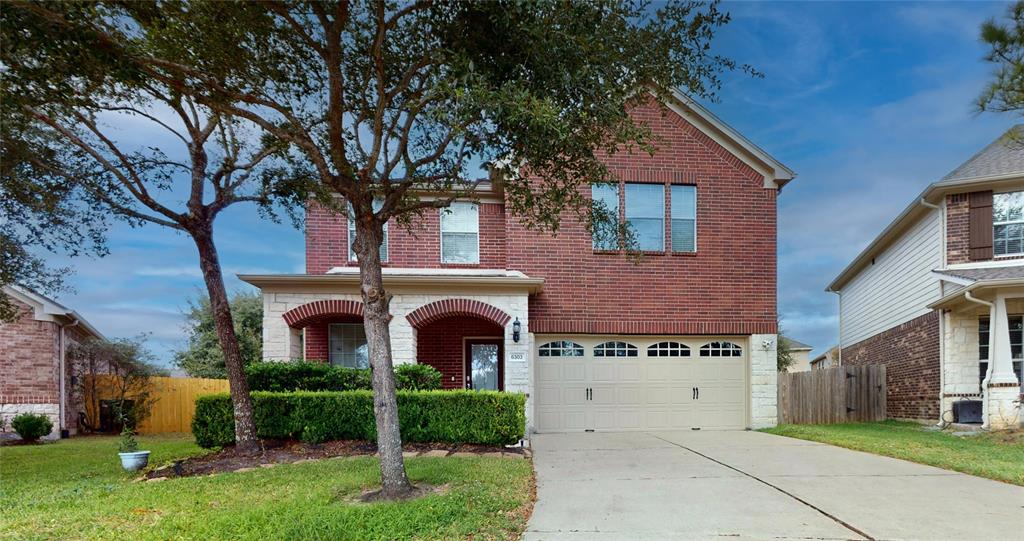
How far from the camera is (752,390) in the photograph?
11.8 m

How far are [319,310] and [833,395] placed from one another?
12069 mm

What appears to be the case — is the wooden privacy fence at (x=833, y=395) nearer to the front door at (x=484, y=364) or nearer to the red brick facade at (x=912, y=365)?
the red brick facade at (x=912, y=365)

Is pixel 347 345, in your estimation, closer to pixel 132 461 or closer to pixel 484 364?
pixel 484 364

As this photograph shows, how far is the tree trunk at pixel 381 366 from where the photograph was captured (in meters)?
5.48

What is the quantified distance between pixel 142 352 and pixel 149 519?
45.5 feet

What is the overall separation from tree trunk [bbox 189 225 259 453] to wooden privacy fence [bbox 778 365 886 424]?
36.4 ft

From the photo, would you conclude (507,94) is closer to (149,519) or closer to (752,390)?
(149,519)

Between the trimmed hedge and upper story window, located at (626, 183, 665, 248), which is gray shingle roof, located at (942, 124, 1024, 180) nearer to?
upper story window, located at (626, 183, 665, 248)

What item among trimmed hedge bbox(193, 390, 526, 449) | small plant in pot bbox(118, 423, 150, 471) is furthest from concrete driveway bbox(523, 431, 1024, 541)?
small plant in pot bbox(118, 423, 150, 471)

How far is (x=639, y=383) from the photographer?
11.8m

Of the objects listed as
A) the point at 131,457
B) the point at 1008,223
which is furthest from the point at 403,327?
the point at 1008,223

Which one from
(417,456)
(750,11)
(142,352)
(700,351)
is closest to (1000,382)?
(700,351)

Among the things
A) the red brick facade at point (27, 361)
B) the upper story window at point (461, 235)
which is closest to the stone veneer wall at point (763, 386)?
the upper story window at point (461, 235)

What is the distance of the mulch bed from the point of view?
732cm
